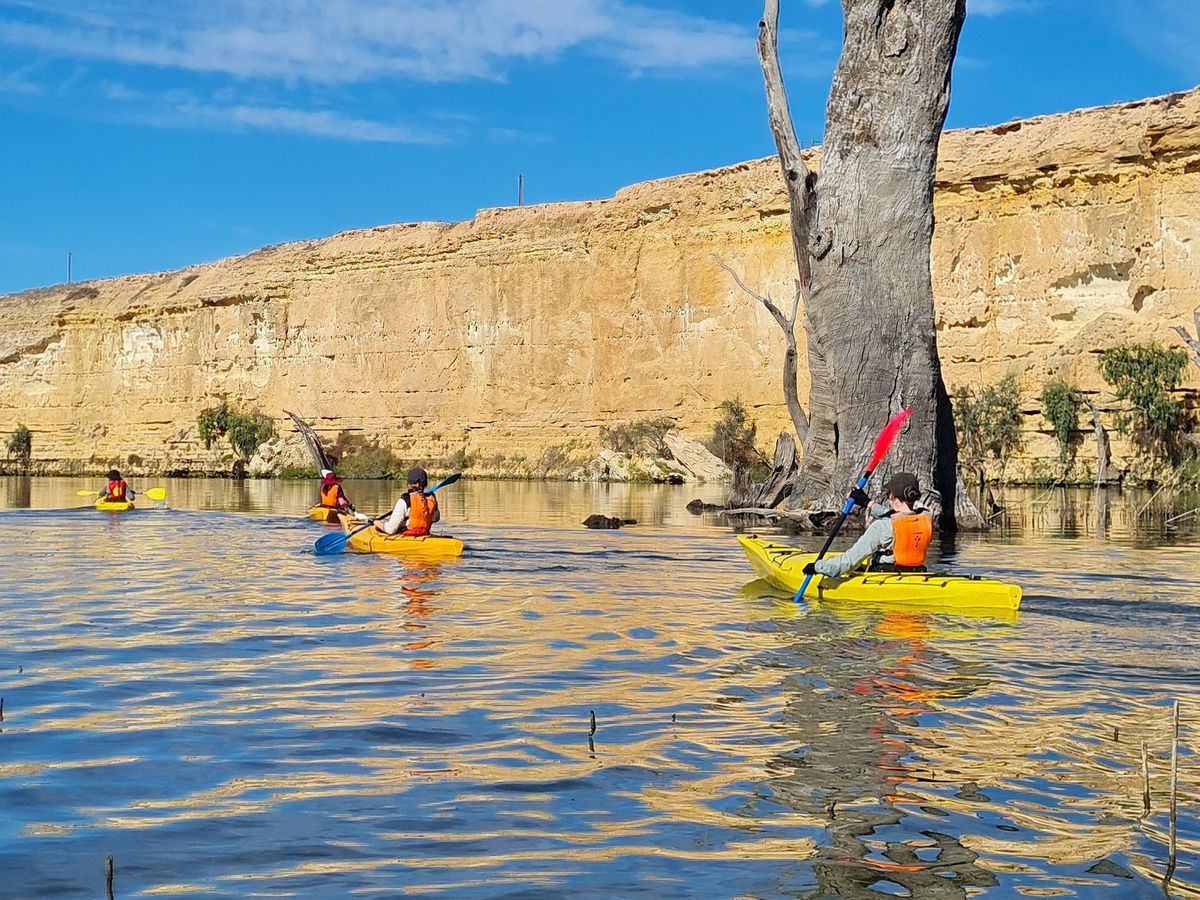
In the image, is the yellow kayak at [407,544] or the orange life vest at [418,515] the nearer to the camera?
the yellow kayak at [407,544]

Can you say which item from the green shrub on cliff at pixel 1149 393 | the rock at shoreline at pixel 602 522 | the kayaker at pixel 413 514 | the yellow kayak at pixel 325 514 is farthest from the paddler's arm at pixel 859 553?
the green shrub on cliff at pixel 1149 393

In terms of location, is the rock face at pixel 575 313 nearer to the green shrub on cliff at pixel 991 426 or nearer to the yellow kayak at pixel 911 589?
the green shrub on cliff at pixel 991 426

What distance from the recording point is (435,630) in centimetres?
1005

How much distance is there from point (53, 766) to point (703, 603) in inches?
275

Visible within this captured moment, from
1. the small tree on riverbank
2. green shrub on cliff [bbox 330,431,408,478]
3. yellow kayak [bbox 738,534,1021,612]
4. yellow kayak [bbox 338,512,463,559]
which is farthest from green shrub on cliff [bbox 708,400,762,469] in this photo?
yellow kayak [bbox 738,534,1021,612]

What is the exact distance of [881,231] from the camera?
19.0 metres

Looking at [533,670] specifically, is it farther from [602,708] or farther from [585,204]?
[585,204]

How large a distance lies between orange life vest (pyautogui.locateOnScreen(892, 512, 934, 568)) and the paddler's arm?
7.2 inches

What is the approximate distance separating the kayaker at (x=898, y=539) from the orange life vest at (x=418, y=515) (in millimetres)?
5974

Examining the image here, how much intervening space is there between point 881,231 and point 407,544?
27.0 feet

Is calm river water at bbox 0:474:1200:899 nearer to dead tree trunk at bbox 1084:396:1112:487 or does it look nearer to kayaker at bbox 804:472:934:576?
kayaker at bbox 804:472:934:576

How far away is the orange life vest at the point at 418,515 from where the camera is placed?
52.7ft

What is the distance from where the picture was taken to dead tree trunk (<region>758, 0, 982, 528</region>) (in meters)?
18.8

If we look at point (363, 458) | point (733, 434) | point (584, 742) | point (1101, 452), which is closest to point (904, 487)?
point (584, 742)
